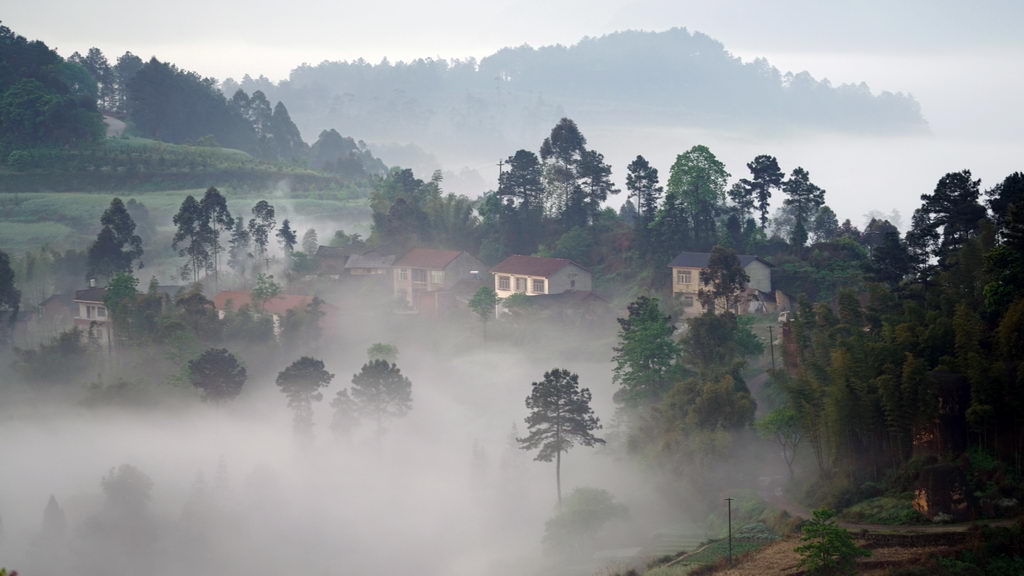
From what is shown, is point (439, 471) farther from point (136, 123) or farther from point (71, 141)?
point (136, 123)

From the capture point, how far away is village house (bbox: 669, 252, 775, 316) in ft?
189

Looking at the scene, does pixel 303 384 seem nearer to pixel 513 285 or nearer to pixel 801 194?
pixel 513 285

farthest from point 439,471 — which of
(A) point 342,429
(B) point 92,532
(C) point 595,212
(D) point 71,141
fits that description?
(D) point 71,141

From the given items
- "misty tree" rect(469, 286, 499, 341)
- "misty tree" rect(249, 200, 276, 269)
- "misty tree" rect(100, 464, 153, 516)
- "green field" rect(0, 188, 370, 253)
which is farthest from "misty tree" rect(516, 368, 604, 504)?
"green field" rect(0, 188, 370, 253)

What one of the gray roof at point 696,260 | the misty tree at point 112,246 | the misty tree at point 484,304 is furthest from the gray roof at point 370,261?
the gray roof at point 696,260

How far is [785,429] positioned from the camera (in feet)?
128

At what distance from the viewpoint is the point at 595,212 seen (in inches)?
2894

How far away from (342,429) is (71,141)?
64.6 meters

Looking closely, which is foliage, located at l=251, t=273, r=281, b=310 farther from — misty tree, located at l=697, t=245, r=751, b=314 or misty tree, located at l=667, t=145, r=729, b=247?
misty tree, located at l=697, t=245, r=751, b=314

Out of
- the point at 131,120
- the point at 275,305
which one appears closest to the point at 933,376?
the point at 275,305

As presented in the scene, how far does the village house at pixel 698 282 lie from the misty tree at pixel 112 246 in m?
34.3

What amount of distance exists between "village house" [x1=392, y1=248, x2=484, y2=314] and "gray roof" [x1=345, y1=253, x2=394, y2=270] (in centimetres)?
165

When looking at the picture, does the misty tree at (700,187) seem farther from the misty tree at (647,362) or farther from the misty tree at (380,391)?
the misty tree at (380,391)

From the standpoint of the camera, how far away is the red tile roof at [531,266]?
64312 mm
